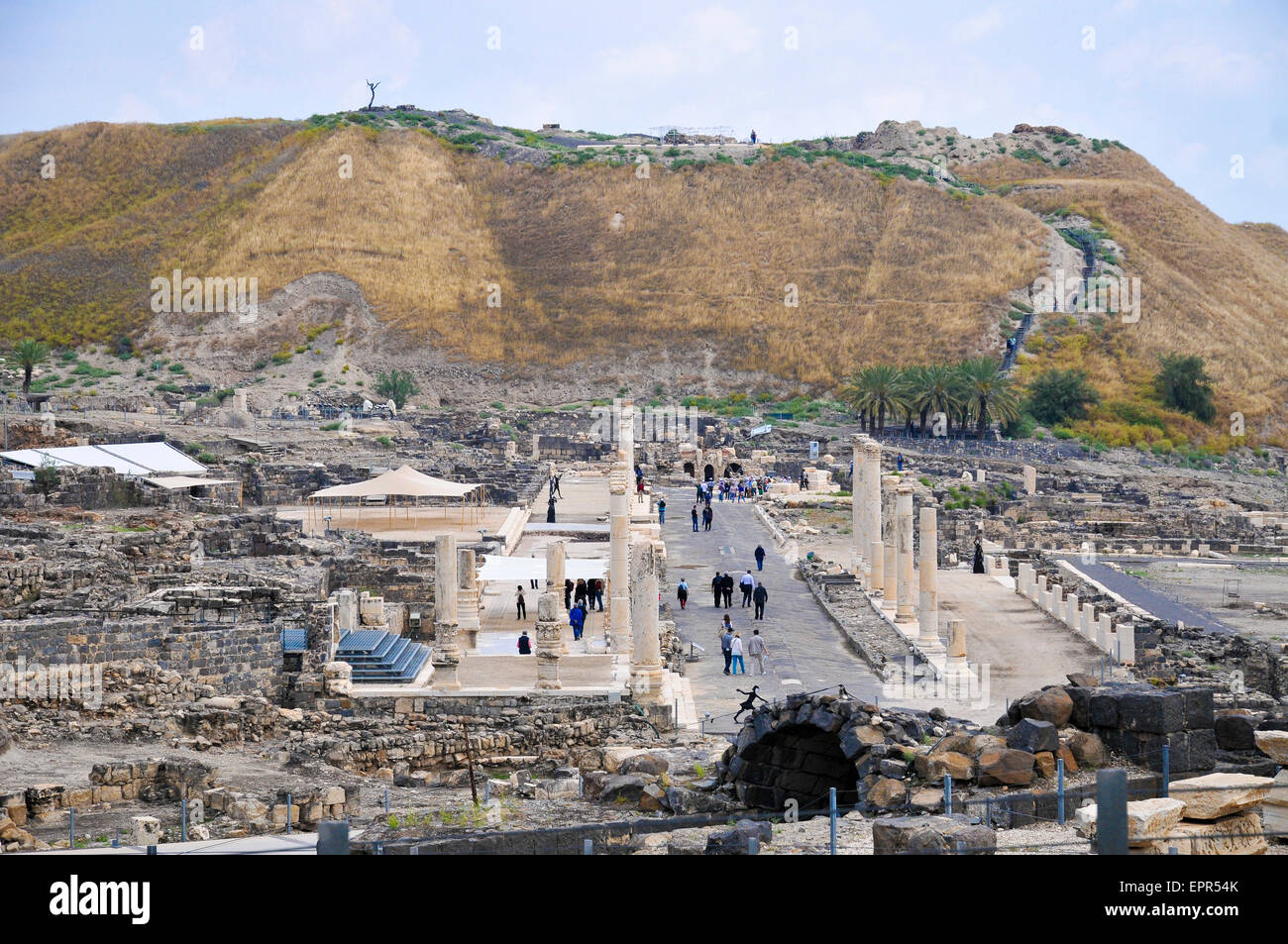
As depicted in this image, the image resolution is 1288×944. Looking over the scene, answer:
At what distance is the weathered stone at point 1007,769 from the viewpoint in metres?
11.2

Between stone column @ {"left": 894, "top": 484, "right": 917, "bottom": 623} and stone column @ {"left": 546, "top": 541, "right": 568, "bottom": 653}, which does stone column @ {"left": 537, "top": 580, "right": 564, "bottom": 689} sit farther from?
stone column @ {"left": 894, "top": 484, "right": 917, "bottom": 623}

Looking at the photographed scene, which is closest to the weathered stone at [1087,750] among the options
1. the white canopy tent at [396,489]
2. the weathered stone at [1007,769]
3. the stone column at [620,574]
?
the weathered stone at [1007,769]

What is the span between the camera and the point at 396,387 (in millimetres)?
74125

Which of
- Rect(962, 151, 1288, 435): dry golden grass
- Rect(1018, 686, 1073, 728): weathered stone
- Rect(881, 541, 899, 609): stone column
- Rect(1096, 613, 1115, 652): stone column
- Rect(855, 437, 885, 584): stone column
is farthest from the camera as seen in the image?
Rect(962, 151, 1288, 435): dry golden grass

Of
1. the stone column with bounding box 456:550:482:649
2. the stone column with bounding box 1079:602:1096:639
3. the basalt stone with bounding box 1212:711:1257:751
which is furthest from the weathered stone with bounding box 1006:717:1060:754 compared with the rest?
the stone column with bounding box 1079:602:1096:639

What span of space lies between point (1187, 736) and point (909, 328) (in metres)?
80.4

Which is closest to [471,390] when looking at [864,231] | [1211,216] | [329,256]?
[329,256]

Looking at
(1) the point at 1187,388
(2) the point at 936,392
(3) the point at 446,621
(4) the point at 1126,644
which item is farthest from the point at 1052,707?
(1) the point at 1187,388

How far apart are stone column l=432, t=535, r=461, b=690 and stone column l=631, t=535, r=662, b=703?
217 cm

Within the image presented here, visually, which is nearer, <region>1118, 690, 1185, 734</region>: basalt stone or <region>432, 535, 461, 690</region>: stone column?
<region>1118, 690, 1185, 734</region>: basalt stone

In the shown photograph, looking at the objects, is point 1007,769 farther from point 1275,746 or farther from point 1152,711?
point 1275,746

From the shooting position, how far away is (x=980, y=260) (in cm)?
9825

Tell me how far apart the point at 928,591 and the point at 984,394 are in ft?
126

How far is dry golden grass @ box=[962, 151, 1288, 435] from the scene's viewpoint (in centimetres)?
8675
